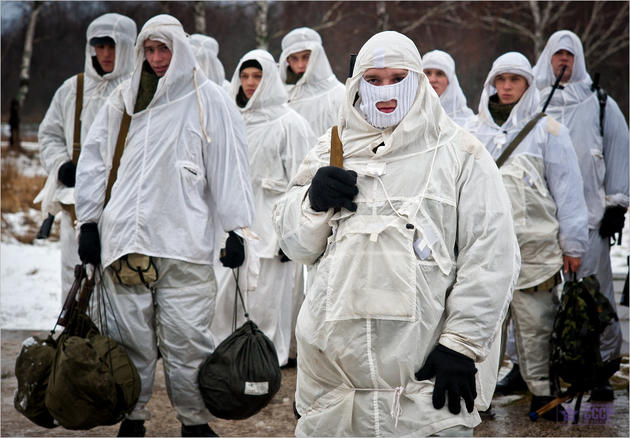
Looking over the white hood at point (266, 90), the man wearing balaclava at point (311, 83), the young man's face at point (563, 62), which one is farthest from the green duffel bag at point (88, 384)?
the man wearing balaclava at point (311, 83)

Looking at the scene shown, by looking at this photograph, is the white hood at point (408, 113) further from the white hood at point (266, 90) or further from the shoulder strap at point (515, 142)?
the white hood at point (266, 90)

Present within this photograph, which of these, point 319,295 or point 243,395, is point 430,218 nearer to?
point 319,295

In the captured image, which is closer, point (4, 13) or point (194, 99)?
point (194, 99)

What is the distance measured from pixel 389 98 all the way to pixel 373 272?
0.61 metres

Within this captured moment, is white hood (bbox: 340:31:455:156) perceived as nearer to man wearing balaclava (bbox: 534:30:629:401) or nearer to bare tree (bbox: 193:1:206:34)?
man wearing balaclava (bbox: 534:30:629:401)

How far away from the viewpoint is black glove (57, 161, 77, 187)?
6.10 metres

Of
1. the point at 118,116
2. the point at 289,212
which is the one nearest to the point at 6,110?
the point at 118,116

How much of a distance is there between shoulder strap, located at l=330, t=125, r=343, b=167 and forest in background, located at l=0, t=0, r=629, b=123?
1233cm

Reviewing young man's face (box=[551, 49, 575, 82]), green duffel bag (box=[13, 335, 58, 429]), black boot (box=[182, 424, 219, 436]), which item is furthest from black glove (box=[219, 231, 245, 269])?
young man's face (box=[551, 49, 575, 82])

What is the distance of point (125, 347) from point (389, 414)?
6.93 feet

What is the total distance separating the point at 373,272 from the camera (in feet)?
10.3

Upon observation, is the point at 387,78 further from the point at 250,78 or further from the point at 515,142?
the point at 250,78

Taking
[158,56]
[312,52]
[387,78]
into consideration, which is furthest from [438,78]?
[387,78]

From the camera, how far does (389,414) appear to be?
3.10 m
